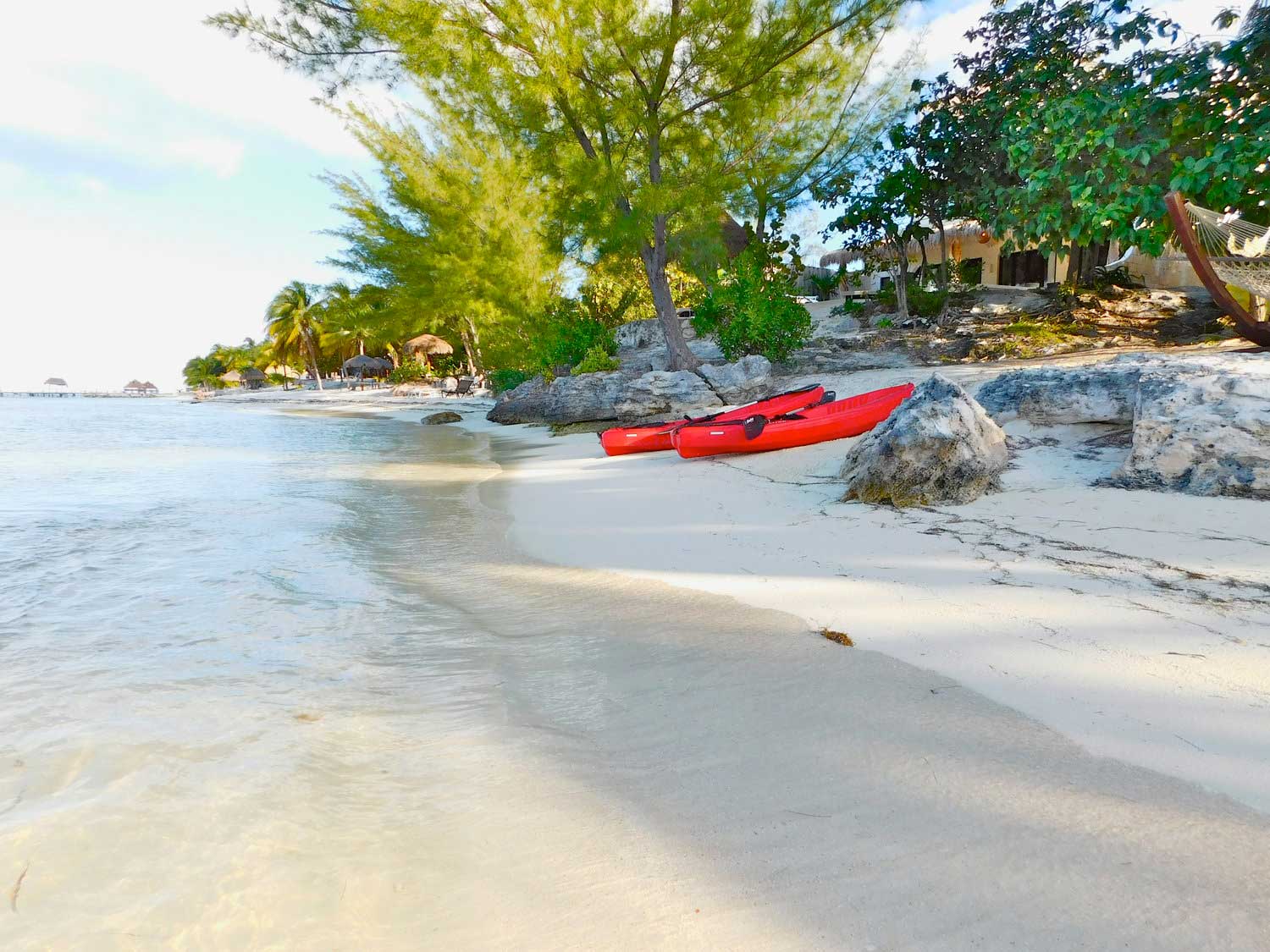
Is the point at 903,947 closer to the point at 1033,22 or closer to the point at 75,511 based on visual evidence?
the point at 75,511

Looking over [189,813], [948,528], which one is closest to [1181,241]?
[948,528]

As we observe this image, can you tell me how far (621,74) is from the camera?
12273mm

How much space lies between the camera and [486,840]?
170 centimetres

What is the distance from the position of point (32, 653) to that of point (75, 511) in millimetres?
4265

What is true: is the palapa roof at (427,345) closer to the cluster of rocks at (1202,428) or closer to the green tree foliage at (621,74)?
the green tree foliage at (621,74)

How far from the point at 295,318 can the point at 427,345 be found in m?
14.8

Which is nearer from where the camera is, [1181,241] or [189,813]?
[189,813]

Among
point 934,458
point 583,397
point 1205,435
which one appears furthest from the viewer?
point 583,397

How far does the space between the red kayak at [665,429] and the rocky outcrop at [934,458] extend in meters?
3.19

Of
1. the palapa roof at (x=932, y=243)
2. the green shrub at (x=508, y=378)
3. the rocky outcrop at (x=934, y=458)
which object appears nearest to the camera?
the rocky outcrop at (x=934, y=458)

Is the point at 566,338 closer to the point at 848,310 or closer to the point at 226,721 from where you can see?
the point at 848,310

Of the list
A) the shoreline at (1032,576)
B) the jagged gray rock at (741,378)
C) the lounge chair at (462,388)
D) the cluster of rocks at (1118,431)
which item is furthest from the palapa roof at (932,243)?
the lounge chair at (462,388)

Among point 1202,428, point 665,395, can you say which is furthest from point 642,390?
point 1202,428

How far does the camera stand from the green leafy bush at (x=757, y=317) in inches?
510
